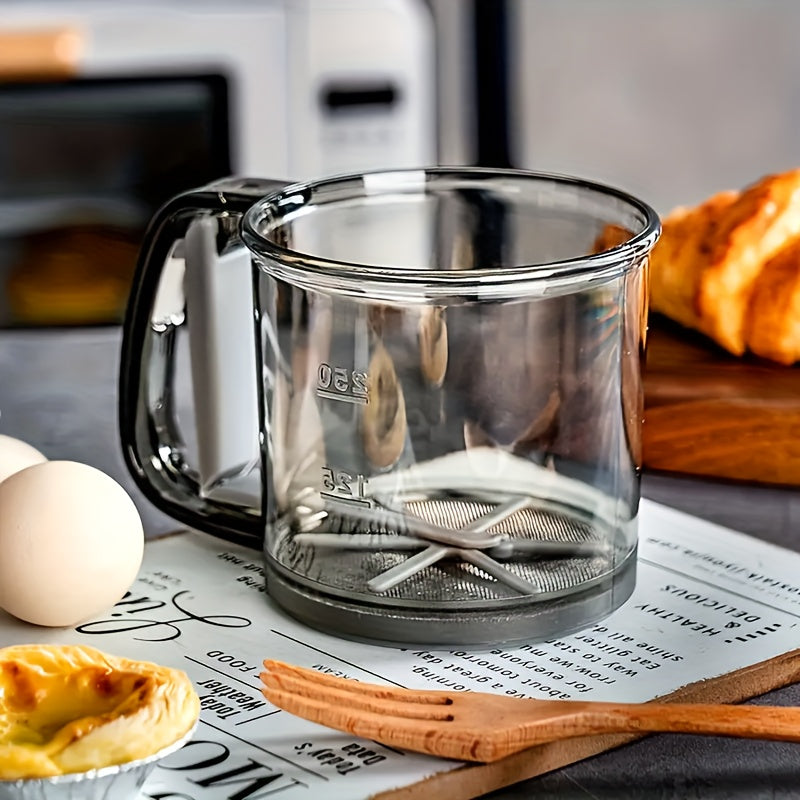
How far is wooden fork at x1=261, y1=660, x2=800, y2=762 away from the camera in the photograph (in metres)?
0.50

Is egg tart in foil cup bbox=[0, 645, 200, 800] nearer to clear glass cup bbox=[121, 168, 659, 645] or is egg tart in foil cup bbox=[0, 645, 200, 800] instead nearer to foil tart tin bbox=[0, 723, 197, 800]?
foil tart tin bbox=[0, 723, 197, 800]

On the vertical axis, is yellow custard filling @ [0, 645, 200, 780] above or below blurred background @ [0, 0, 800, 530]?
below

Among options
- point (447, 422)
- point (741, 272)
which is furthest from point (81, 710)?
point (741, 272)

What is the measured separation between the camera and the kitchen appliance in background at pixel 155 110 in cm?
169

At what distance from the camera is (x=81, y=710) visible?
50cm

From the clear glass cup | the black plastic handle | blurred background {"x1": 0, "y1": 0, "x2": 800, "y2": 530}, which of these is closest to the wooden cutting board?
the clear glass cup

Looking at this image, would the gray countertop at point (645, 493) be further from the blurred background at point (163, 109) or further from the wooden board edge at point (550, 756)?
the blurred background at point (163, 109)

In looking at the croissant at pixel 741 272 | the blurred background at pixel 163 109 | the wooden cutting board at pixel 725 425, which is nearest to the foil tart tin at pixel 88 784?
the wooden cutting board at pixel 725 425

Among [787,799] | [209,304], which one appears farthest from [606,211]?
[787,799]

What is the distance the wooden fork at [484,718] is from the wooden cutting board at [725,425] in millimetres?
342

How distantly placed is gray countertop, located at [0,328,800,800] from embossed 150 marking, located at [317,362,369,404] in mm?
184

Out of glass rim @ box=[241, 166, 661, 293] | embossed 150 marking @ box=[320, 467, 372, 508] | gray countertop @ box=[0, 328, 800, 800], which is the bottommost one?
gray countertop @ box=[0, 328, 800, 800]

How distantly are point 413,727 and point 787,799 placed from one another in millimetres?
136

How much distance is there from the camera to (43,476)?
2.06 ft
